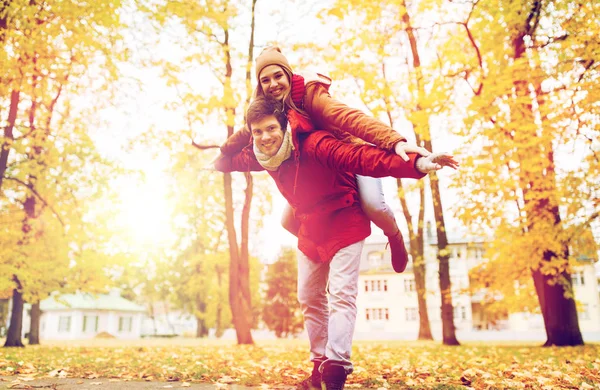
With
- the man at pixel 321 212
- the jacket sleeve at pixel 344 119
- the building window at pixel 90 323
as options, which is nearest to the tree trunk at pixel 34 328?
the man at pixel 321 212

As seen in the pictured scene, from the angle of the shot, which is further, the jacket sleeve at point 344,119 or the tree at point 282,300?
the tree at point 282,300

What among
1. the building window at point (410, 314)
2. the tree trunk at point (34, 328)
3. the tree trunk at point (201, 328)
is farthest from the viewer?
the building window at point (410, 314)

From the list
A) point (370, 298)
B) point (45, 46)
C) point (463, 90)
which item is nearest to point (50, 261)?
point (45, 46)

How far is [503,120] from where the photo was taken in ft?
30.8

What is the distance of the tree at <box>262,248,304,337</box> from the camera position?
38.0 meters

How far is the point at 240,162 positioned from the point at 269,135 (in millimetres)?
588

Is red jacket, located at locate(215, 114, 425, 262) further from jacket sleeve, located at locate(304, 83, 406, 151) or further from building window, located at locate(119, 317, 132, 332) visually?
building window, located at locate(119, 317, 132, 332)

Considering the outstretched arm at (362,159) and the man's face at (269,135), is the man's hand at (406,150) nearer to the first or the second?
the outstretched arm at (362,159)

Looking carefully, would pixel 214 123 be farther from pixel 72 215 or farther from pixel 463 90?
pixel 463 90

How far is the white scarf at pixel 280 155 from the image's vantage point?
10.5ft

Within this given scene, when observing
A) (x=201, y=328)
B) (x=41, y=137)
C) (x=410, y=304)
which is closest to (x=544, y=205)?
(x=41, y=137)

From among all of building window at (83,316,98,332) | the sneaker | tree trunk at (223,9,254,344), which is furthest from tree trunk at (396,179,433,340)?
building window at (83,316,98,332)

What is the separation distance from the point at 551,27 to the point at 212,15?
6.62 m

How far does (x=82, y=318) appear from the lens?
54.0 metres
